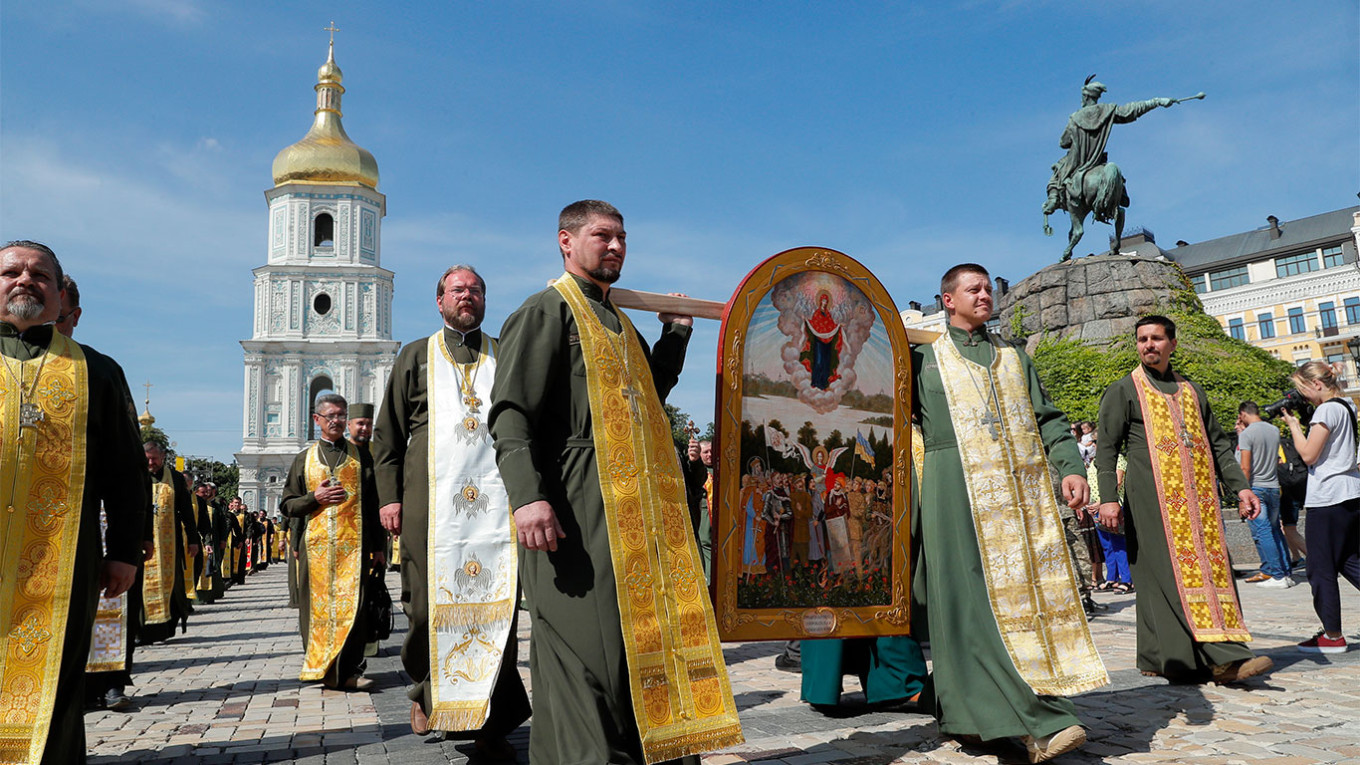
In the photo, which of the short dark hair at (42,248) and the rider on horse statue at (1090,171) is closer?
the short dark hair at (42,248)

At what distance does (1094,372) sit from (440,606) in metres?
17.0

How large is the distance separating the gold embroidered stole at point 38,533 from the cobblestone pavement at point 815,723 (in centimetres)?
128

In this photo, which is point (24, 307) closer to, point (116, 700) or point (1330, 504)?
point (116, 700)

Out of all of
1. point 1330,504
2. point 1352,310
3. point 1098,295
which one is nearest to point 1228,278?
point 1352,310

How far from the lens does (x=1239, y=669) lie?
553 cm

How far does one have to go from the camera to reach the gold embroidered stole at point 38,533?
3.45 metres

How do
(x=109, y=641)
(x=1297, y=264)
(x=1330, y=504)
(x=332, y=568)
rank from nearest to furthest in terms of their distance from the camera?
(x=109, y=641)
(x=1330, y=504)
(x=332, y=568)
(x=1297, y=264)

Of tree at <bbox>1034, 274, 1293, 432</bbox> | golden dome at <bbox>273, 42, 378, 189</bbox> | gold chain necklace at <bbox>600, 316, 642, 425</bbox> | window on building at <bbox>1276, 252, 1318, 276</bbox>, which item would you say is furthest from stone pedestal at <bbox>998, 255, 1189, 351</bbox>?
golden dome at <bbox>273, 42, 378, 189</bbox>

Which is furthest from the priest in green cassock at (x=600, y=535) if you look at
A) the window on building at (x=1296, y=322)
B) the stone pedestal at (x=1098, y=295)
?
the window on building at (x=1296, y=322)

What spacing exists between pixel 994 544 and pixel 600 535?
199cm

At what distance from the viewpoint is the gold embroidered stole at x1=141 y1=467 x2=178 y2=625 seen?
9.07m

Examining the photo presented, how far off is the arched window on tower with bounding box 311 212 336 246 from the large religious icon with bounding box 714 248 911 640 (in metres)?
69.8

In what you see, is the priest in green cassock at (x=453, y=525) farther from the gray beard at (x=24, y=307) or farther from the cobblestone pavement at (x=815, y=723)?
the gray beard at (x=24, y=307)

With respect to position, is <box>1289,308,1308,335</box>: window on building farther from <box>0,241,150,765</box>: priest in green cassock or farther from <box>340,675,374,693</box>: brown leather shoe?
<box>0,241,150,765</box>: priest in green cassock
